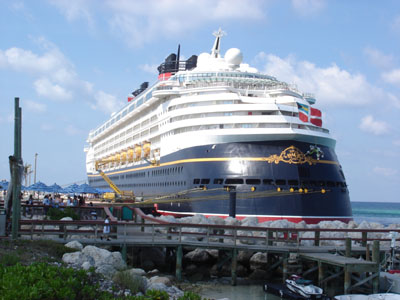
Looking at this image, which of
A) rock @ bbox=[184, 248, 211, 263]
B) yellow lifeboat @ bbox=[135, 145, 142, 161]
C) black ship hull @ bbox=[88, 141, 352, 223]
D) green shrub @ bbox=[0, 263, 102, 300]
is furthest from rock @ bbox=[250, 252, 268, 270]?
yellow lifeboat @ bbox=[135, 145, 142, 161]

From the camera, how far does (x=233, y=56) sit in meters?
40.5

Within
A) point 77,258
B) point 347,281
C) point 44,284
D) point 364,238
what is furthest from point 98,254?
point 364,238

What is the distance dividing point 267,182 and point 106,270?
1532 cm

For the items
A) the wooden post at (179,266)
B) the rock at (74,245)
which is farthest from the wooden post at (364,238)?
the rock at (74,245)

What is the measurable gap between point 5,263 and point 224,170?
59.6 ft

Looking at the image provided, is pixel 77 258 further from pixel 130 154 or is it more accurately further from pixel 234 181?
pixel 130 154

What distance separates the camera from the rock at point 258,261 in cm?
2195

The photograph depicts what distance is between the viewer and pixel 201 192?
2934cm

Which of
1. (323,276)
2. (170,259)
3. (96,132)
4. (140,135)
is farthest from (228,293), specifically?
(96,132)

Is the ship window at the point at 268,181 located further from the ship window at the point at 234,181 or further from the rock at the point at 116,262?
the rock at the point at 116,262

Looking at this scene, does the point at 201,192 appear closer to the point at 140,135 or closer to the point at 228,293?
the point at 228,293

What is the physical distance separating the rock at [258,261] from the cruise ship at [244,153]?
4692 millimetres

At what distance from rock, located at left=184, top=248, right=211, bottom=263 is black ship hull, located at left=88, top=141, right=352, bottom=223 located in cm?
579

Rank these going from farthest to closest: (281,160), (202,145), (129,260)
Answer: (202,145) → (281,160) → (129,260)
